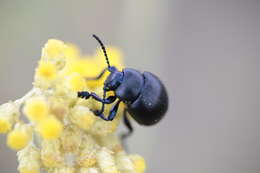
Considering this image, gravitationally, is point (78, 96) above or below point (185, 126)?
above

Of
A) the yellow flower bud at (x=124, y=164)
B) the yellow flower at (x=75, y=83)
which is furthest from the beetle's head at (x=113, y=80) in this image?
the yellow flower bud at (x=124, y=164)

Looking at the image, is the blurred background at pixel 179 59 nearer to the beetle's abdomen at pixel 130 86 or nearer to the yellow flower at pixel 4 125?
the beetle's abdomen at pixel 130 86

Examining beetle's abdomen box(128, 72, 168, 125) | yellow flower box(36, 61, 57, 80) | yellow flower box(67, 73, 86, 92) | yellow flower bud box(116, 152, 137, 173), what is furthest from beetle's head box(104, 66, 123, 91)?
yellow flower box(36, 61, 57, 80)

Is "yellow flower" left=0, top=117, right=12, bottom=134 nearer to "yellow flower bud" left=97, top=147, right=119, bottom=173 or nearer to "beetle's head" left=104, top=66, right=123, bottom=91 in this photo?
"yellow flower bud" left=97, top=147, right=119, bottom=173

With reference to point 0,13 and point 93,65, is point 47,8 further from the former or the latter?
point 93,65

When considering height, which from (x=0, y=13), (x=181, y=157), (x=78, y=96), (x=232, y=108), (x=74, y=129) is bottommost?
(x=181, y=157)

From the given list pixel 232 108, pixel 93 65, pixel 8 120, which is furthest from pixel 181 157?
pixel 8 120

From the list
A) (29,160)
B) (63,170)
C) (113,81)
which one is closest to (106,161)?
(63,170)
